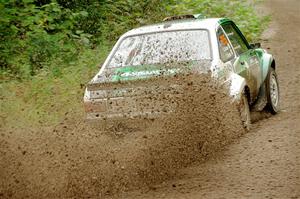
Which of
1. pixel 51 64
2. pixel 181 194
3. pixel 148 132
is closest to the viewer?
pixel 181 194

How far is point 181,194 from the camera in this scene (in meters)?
5.49

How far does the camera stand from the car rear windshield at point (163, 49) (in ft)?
24.2

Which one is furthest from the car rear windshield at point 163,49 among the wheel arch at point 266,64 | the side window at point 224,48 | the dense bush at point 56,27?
the dense bush at point 56,27

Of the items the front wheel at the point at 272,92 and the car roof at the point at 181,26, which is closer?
the car roof at the point at 181,26

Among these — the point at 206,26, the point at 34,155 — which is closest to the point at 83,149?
the point at 34,155

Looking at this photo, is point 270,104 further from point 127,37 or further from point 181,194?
point 181,194

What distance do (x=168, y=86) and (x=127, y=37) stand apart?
158 centimetres

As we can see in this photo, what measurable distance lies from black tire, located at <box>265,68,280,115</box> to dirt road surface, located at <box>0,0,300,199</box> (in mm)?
1472

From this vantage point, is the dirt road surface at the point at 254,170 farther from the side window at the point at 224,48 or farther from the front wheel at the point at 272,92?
the side window at the point at 224,48

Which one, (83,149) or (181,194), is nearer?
(181,194)

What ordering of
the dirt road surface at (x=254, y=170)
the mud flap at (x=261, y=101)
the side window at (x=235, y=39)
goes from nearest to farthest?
the dirt road surface at (x=254, y=170), the side window at (x=235, y=39), the mud flap at (x=261, y=101)

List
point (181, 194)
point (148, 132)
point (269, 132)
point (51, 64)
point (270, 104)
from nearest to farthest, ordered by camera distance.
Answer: point (181, 194) < point (148, 132) < point (269, 132) < point (270, 104) < point (51, 64)

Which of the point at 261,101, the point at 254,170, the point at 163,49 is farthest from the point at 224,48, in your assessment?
the point at 254,170

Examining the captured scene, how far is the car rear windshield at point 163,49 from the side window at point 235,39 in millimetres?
785
